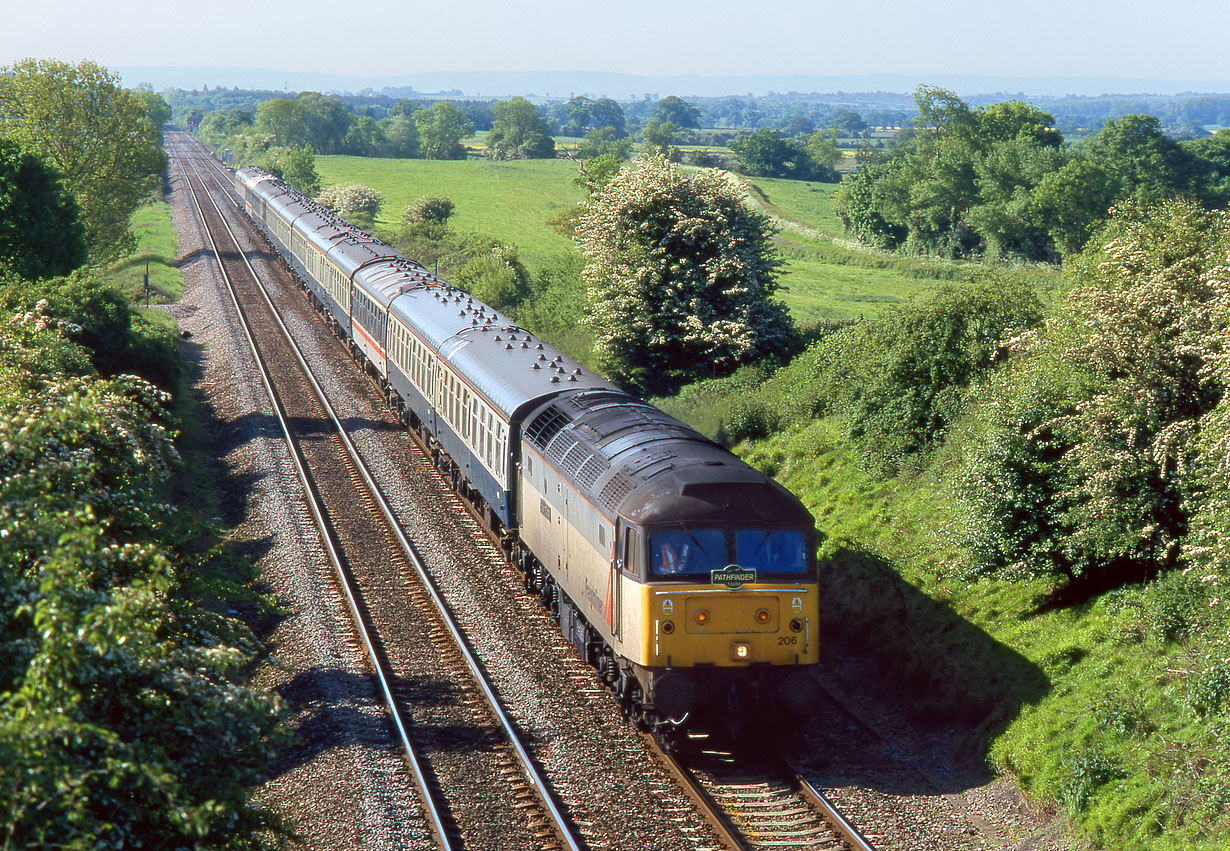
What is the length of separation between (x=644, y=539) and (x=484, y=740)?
3940 mm

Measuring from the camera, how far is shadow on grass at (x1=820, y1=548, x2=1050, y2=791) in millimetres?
16156

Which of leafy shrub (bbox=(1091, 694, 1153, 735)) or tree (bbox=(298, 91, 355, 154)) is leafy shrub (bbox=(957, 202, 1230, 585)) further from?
tree (bbox=(298, 91, 355, 154))

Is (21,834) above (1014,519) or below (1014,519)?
above

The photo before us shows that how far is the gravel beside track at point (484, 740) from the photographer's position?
13.6m

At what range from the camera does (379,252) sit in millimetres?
43125

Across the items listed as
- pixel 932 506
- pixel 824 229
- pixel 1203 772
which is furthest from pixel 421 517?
pixel 824 229

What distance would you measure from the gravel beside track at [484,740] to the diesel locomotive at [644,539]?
749 mm

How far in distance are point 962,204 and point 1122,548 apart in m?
62.5

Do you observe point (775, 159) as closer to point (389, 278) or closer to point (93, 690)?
point (389, 278)

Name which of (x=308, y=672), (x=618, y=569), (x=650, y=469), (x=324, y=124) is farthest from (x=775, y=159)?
(x=618, y=569)

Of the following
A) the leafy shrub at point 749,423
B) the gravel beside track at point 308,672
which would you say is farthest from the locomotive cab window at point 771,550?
the leafy shrub at point 749,423

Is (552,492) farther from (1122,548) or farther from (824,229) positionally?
(824,229)

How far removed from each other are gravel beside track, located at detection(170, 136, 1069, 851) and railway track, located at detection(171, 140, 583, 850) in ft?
0.68

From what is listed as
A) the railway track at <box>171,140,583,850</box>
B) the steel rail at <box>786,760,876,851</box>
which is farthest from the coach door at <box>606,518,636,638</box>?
the steel rail at <box>786,760,876,851</box>
